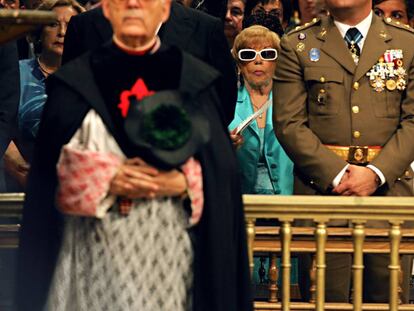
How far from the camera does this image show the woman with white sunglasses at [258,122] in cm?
928

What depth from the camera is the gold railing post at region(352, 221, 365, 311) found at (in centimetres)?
770

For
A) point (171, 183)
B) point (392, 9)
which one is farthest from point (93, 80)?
point (392, 9)

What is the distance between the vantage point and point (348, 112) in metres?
8.23

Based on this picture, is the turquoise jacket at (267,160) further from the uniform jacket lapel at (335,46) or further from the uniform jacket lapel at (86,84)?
the uniform jacket lapel at (86,84)

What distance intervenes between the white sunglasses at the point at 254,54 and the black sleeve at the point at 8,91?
1594mm

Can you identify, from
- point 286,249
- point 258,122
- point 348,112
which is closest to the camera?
point 286,249

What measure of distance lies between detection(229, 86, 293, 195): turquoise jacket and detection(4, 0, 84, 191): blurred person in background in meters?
1.19

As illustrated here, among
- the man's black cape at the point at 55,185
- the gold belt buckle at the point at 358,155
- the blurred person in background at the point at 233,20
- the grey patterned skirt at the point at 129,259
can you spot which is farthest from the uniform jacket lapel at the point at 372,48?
the blurred person in background at the point at 233,20

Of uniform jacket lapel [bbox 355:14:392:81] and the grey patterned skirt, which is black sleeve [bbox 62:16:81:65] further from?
the grey patterned skirt

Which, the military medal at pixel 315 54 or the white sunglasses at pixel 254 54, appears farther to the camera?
the white sunglasses at pixel 254 54

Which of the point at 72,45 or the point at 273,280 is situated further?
the point at 273,280

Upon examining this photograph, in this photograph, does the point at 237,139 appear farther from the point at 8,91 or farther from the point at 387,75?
the point at 8,91

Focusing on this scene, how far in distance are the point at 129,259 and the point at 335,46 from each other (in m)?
2.56

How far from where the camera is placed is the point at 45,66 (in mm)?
9602
